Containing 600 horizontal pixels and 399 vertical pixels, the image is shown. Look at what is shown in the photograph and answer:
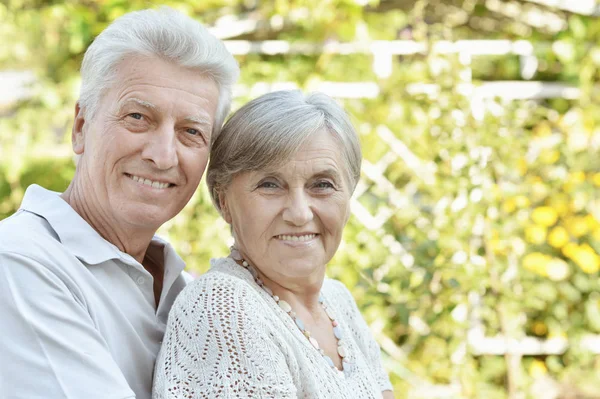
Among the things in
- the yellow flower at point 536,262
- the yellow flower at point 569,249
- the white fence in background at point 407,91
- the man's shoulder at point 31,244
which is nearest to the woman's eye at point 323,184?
the man's shoulder at point 31,244

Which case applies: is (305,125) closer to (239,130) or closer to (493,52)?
(239,130)

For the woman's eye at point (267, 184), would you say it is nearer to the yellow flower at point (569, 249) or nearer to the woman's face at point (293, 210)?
the woman's face at point (293, 210)

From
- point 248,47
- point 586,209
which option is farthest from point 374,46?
point 586,209

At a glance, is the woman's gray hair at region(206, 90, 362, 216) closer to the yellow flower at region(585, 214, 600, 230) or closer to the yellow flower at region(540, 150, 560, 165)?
the yellow flower at region(540, 150, 560, 165)

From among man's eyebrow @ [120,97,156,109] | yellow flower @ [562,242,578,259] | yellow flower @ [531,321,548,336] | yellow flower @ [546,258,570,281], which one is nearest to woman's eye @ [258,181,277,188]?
man's eyebrow @ [120,97,156,109]

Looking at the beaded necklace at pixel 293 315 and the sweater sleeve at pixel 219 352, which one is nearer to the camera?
the sweater sleeve at pixel 219 352

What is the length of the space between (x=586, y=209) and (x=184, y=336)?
332 centimetres

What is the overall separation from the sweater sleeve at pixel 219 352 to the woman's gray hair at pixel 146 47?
585 mm

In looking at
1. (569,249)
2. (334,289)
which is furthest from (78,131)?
(569,249)

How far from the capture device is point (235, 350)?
1.62m

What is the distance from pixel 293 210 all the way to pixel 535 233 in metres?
2.77

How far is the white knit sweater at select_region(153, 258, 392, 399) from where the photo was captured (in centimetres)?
160

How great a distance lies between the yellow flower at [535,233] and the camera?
4.26 metres

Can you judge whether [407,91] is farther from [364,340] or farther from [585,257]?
[364,340]
